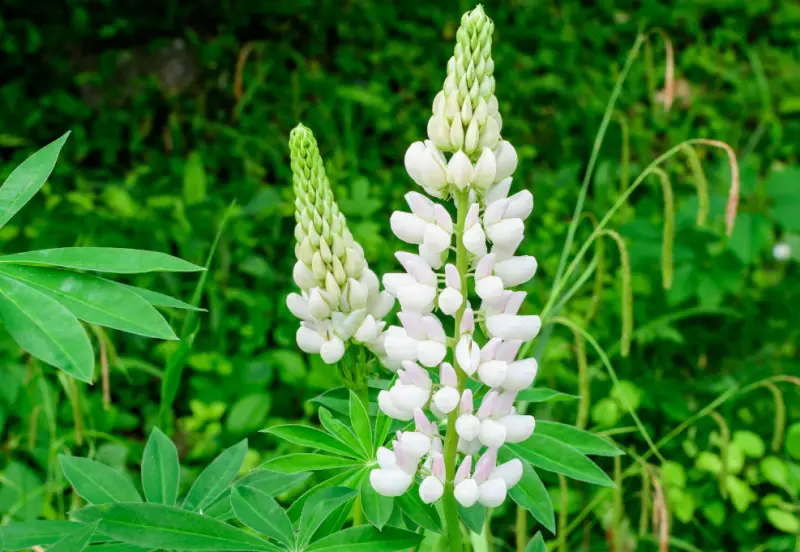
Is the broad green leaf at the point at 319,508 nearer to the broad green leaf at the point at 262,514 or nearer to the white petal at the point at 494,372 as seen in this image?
the broad green leaf at the point at 262,514

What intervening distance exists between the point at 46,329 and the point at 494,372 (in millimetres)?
442

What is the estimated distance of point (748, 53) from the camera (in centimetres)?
408

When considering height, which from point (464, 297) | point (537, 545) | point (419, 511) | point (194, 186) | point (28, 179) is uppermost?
point (28, 179)

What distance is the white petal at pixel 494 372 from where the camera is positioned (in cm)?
80

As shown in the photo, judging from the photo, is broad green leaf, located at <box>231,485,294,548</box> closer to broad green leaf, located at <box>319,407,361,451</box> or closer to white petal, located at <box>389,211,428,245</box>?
broad green leaf, located at <box>319,407,361,451</box>

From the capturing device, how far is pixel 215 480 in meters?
1.08

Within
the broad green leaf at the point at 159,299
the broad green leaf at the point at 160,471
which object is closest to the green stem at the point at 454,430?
the broad green leaf at the point at 159,299

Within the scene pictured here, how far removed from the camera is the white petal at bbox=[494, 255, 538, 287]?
83 centimetres

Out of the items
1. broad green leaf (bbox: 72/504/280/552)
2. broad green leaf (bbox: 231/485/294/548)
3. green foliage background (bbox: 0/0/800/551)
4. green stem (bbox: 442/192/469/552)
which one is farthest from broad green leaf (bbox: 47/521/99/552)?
green foliage background (bbox: 0/0/800/551)

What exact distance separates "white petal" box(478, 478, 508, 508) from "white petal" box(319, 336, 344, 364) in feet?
0.82

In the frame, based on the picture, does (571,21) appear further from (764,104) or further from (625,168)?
(625,168)

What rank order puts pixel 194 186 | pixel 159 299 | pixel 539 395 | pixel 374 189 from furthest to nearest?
pixel 374 189 < pixel 194 186 < pixel 539 395 < pixel 159 299

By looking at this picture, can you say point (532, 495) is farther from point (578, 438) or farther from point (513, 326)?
point (513, 326)

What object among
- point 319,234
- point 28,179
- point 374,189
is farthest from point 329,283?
point 374,189
